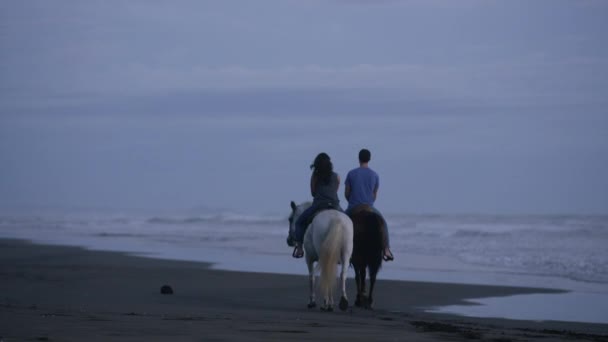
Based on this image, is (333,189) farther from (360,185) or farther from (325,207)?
(360,185)

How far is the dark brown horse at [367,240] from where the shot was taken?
11.6 metres

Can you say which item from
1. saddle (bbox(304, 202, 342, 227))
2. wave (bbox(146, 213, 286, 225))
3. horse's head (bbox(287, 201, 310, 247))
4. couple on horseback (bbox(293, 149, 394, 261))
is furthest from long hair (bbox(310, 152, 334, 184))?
wave (bbox(146, 213, 286, 225))

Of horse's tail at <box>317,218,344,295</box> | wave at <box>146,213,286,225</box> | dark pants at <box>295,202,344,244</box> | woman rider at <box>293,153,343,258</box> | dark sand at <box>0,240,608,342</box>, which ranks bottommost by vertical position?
dark sand at <box>0,240,608,342</box>

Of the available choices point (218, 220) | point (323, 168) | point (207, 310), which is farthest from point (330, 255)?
point (218, 220)

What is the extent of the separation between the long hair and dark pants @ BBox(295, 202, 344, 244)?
0.32m

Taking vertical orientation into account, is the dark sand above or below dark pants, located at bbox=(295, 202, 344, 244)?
below

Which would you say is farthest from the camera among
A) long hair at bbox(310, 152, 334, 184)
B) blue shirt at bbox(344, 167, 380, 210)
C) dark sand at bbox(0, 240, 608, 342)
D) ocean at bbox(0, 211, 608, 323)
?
ocean at bbox(0, 211, 608, 323)

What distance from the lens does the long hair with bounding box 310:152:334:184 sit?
1147 centimetres

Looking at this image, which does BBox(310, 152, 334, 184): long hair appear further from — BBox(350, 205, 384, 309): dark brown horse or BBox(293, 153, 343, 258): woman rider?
BBox(350, 205, 384, 309): dark brown horse

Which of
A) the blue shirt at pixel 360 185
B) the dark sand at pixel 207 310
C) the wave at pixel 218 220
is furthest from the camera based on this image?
the wave at pixel 218 220

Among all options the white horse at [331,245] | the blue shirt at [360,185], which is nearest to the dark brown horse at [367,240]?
the blue shirt at [360,185]

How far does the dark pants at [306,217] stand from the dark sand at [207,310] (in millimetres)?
925

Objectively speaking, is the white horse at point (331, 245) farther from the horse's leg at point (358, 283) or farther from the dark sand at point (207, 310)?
the horse's leg at point (358, 283)

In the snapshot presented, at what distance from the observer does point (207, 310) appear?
1019 centimetres
